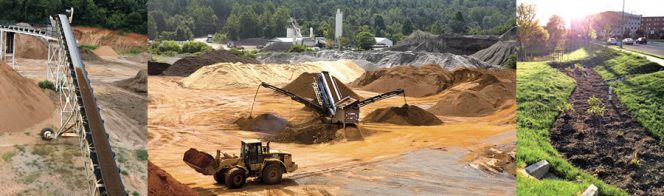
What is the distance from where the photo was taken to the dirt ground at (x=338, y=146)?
27.2ft

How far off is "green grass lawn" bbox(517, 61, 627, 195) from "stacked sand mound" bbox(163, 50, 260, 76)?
344 centimetres

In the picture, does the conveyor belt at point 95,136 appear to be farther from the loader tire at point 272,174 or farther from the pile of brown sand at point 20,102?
the pile of brown sand at point 20,102

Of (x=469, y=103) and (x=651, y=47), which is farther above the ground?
(x=651, y=47)

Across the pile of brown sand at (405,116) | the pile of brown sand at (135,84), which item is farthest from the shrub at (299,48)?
the pile of brown sand at (135,84)

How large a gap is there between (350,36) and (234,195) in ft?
8.71

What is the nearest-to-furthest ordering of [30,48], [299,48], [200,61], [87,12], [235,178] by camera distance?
[235,178] → [200,61] → [299,48] → [87,12] → [30,48]

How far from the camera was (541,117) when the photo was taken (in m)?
9.61

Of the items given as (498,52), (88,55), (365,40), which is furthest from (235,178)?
(88,55)

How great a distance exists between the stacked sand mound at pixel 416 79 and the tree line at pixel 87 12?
1134cm

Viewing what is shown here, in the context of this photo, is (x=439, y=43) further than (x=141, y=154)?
No

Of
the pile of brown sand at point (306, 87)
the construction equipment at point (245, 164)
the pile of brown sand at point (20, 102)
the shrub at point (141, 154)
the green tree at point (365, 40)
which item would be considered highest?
the green tree at point (365, 40)

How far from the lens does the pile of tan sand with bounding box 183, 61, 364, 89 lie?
8.64 meters

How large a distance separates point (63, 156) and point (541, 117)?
11.1 metres

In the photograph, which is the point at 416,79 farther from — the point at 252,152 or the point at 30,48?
the point at 30,48
